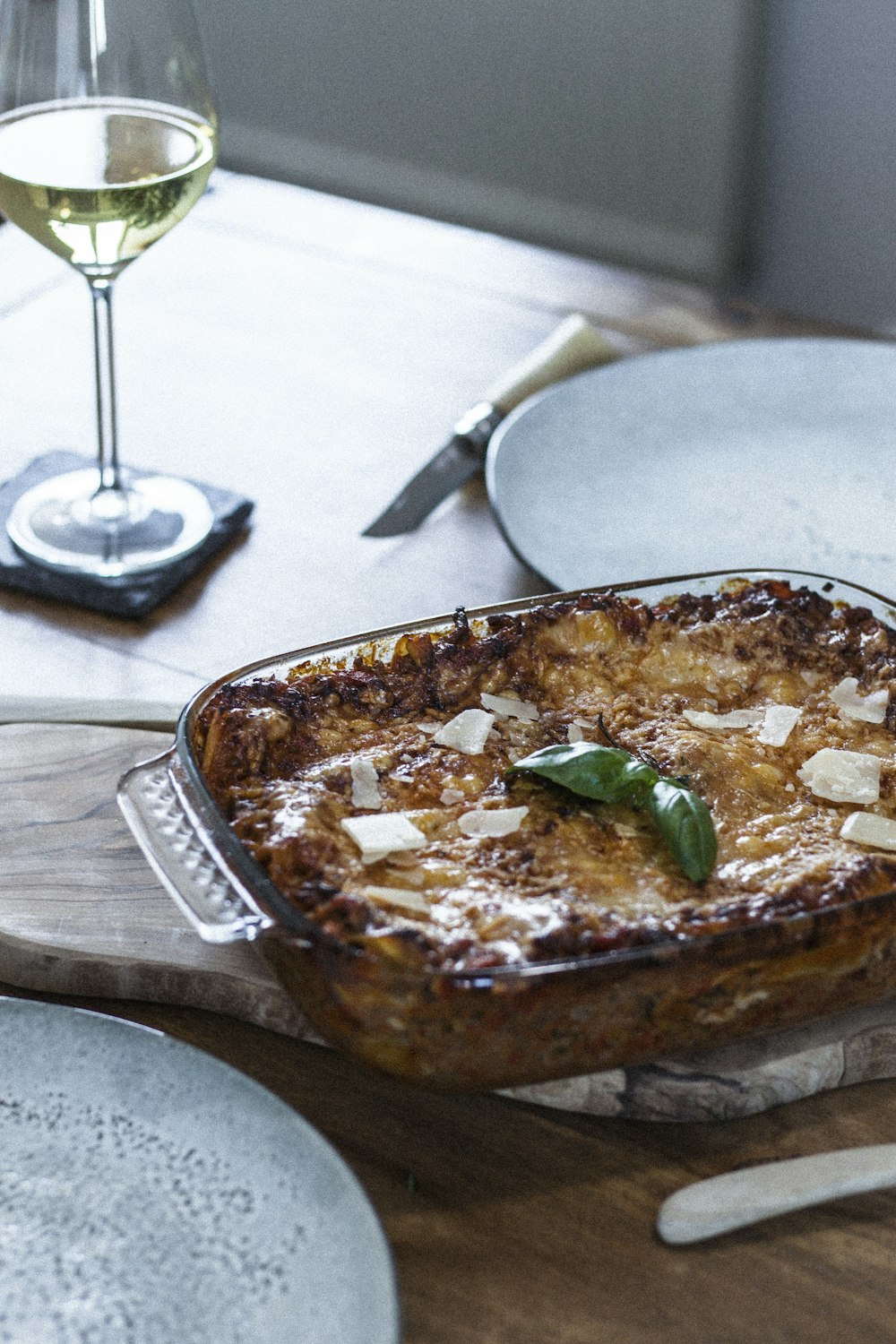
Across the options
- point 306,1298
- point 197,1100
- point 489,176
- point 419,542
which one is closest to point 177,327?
point 419,542

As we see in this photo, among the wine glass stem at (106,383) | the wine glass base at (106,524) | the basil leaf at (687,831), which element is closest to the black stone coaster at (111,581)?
the wine glass base at (106,524)

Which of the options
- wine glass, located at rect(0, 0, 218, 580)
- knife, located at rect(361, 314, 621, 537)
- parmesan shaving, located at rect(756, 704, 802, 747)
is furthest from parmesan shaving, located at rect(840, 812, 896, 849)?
wine glass, located at rect(0, 0, 218, 580)

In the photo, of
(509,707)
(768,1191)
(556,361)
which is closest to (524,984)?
(768,1191)

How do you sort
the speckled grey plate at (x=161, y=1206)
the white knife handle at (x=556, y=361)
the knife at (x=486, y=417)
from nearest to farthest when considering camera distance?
the speckled grey plate at (x=161, y=1206) → the knife at (x=486, y=417) → the white knife handle at (x=556, y=361)

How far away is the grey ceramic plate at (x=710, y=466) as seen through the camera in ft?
5.38

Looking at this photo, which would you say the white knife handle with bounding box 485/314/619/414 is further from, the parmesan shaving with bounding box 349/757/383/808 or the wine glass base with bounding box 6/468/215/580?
the parmesan shaving with bounding box 349/757/383/808

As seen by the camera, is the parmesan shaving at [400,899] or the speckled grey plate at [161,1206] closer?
the speckled grey plate at [161,1206]

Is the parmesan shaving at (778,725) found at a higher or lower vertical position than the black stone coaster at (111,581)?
higher

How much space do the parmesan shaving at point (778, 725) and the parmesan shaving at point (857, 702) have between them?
0.12 ft

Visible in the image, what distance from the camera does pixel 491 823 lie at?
1.07 m

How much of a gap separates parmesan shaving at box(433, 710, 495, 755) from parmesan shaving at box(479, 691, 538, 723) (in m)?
0.02

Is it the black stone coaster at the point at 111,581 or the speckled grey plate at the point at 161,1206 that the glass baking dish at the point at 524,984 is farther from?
the black stone coaster at the point at 111,581

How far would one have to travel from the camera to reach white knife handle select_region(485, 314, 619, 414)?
1865 millimetres

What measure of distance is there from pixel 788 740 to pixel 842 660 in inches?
4.4
